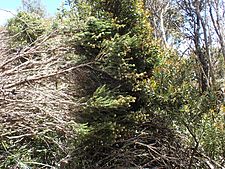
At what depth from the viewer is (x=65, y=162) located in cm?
621

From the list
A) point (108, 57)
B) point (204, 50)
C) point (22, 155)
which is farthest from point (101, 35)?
point (204, 50)

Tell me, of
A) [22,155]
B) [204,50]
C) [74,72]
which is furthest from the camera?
[204,50]

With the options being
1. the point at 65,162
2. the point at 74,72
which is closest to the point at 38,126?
the point at 65,162

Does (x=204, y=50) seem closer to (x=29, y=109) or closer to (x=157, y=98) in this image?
(x=157, y=98)

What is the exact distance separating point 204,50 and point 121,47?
695 cm

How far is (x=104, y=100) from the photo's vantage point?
6.04 metres

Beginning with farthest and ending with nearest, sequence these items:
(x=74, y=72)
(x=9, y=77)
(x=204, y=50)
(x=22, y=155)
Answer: (x=204, y=50), (x=74, y=72), (x=22, y=155), (x=9, y=77)

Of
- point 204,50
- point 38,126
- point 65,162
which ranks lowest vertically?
point 65,162

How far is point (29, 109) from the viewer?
19.3 ft

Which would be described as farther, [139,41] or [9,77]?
[139,41]

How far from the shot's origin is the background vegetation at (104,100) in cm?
590

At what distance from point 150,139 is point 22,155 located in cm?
228

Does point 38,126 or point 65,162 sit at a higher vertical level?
point 38,126

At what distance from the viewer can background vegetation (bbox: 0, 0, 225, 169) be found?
5.90 meters
